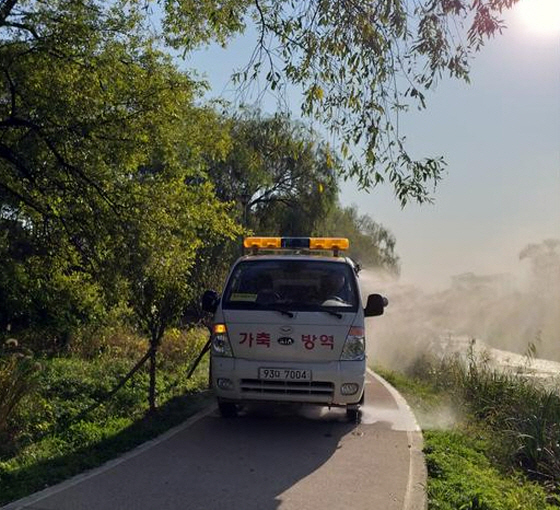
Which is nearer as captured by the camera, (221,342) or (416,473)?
(416,473)

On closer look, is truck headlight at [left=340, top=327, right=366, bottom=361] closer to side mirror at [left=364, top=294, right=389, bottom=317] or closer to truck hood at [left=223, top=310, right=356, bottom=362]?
truck hood at [left=223, top=310, right=356, bottom=362]

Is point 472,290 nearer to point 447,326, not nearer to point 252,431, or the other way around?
point 447,326

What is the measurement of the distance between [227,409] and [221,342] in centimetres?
112

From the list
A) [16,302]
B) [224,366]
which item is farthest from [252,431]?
[16,302]

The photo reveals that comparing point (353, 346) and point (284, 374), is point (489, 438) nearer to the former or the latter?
point (353, 346)

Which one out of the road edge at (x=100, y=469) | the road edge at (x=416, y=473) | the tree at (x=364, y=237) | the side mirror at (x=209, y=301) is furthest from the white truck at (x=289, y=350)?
the tree at (x=364, y=237)

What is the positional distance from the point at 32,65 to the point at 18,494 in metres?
6.49

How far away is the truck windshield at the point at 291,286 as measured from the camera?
8.06m

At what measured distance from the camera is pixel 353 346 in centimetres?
772

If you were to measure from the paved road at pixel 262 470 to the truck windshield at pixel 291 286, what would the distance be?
1.55 m

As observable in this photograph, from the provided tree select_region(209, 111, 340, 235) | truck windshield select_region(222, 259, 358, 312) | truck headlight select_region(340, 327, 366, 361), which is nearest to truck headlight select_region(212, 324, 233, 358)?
truck windshield select_region(222, 259, 358, 312)

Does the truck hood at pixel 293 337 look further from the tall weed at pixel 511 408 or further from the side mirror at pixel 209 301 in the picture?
the tall weed at pixel 511 408

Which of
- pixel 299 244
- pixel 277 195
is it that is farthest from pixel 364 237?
pixel 299 244

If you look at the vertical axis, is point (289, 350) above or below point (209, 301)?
below
